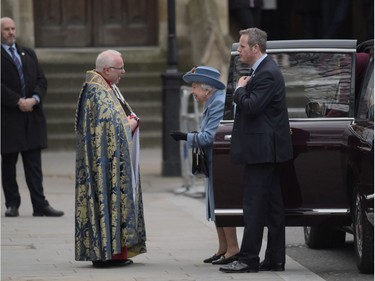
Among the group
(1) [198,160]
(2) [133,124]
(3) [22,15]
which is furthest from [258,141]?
(3) [22,15]

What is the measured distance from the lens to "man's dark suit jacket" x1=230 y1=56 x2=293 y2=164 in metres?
9.49

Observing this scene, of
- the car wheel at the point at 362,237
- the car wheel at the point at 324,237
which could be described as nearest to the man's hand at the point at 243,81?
the car wheel at the point at 362,237

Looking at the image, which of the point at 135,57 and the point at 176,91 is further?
the point at 135,57

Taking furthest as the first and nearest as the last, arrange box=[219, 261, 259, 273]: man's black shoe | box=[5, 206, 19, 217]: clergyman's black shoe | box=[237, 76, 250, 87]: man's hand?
box=[5, 206, 19, 217]: clergyman's black shoe < box=[219, 261, 259, 273]: man's black shoe < box=[237, 76, 250, 87]: man's hand

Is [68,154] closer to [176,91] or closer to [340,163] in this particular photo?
[176,91]

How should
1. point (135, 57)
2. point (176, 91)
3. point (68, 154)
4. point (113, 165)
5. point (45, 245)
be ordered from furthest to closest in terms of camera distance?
point (135, 57) < point (68, 154) < point (176, 91) < point (45, 245) < point (113, 165)

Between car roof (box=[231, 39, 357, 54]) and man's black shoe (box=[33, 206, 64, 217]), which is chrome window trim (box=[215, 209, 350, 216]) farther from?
man's black shoe (box=[33, 206, 64, 217])

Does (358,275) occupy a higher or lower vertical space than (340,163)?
lower

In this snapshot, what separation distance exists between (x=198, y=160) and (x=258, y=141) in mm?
787

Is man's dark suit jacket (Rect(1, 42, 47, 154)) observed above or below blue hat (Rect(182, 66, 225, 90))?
below

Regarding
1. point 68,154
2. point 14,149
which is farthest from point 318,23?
point 14,149

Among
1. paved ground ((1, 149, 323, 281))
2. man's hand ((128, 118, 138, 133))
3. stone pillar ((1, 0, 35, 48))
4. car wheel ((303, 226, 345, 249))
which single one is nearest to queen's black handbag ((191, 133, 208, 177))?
man's hand ((128, 118, 138, 133))

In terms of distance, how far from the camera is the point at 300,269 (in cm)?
1012

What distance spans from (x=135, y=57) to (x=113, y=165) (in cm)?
1066
